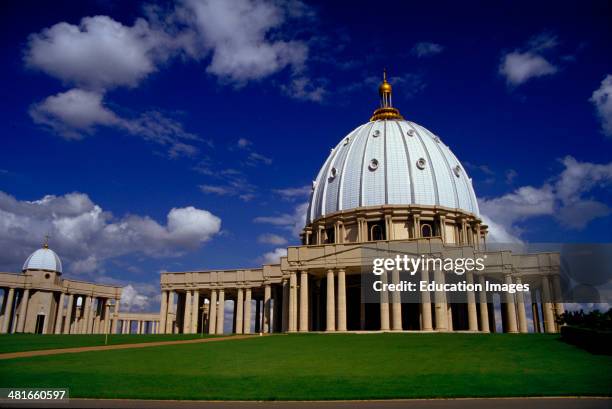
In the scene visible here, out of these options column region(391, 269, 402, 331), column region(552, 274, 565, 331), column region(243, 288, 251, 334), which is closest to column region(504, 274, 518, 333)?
column region(552, 274, 565, 331)

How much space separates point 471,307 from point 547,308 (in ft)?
42.7

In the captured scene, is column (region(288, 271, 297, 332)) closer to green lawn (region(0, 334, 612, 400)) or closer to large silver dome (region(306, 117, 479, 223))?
large silver dome (region(306, 117, 479, 223))

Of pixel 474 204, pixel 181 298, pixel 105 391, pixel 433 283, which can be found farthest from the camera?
pixel 181 298

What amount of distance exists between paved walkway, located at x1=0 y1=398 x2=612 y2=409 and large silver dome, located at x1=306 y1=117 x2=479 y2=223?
52.4 meters

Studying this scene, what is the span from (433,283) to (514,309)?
11303mm

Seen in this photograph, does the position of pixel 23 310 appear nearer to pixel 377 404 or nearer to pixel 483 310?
pixel 483 310

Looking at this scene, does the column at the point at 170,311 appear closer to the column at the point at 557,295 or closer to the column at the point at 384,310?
the column at the point at 384,310

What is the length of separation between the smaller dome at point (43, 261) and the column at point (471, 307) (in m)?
63.2

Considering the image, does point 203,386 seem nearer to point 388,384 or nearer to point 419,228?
point 388,384

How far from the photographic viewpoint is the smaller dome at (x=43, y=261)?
7819 centimetres

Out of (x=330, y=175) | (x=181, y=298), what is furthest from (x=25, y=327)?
(x=330, y=175)

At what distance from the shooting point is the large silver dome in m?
68.1

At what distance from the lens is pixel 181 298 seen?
8112 cm

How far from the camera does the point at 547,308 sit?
56750 millimetres
